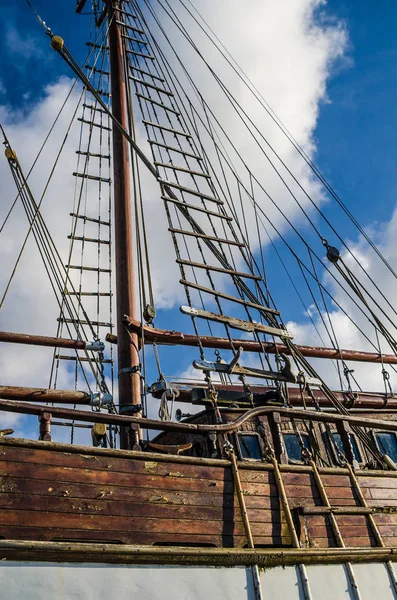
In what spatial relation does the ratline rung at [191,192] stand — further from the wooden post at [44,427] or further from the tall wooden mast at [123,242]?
the wooden post at [44,427]

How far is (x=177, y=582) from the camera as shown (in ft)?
18.4

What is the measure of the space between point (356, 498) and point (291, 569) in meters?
1.84

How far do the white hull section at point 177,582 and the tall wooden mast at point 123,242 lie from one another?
3.51 m

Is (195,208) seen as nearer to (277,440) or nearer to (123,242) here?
(123,242)

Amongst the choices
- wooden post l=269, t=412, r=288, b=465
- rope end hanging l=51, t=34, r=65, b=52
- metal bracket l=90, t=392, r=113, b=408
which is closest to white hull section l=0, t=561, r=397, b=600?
wooden post l=269, t=412, r=288, b=465

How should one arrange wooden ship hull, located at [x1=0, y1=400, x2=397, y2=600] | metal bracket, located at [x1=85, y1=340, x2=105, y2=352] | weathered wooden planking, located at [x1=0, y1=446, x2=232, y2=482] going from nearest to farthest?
wooden ship hull, located at [x1=0, y1=400, x2=397, y2=600]
weathered wooden planking, located at [x1=0, y1=446, x2=232, y2=482]
metal bracket, located at [x1=85, y1=340, x2=105, y2=352]

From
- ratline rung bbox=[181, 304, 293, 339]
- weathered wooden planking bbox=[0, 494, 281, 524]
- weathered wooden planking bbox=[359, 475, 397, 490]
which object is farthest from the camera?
ratline rung bbox=[181, 304, 293, 339]

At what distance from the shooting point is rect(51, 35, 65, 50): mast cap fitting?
386 inches

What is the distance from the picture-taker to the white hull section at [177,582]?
4.99 m

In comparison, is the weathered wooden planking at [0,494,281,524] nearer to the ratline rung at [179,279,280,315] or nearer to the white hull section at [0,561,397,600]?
the white hull section at [0,561,397,600]

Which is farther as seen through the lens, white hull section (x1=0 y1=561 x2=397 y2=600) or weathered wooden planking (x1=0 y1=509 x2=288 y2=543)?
weathered wooden planking (x1=0 y1=509 x2=288 y2=543)

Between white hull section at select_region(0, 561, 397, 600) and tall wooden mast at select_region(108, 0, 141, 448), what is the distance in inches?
138

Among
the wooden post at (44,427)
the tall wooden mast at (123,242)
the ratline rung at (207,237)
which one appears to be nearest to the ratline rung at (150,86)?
the tall wooden mast at (123,242)

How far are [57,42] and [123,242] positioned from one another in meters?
4.01
